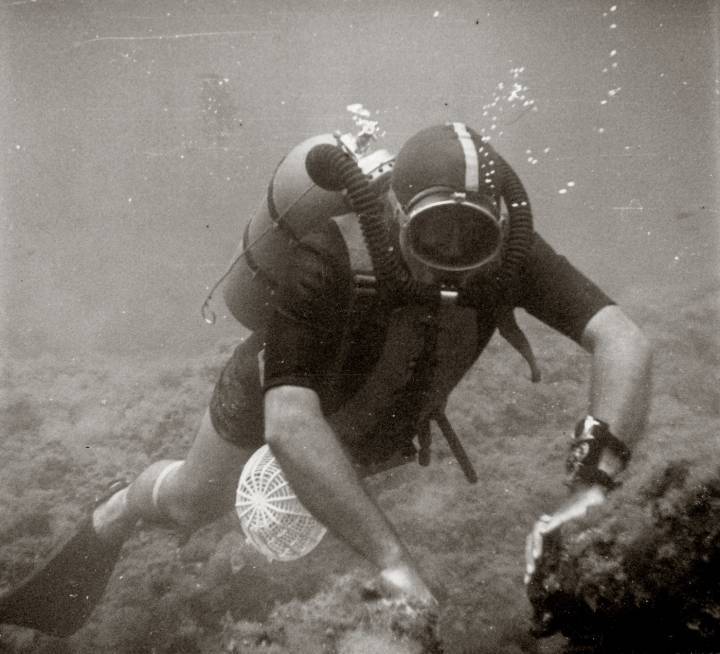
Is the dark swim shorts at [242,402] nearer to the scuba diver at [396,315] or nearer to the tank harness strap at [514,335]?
the scuba diver at [396,315]

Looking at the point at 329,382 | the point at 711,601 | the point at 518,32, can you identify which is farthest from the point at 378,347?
the point at 518,32

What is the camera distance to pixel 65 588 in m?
3.82

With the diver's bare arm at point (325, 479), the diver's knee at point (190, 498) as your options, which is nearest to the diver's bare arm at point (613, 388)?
the diver's bare arm at point (325, 479)

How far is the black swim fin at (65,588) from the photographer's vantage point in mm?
3697

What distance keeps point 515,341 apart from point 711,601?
126cm

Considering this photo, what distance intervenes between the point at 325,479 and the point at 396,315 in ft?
2.57

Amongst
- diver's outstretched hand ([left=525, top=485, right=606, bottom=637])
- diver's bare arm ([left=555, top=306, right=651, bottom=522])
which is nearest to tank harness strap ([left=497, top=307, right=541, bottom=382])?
diver's bare arm ([left=555, top=306, right=651, bottom=522])

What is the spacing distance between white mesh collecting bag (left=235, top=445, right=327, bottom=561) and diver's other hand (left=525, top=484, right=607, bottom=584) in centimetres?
139

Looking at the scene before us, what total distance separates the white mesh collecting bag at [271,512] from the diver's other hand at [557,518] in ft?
4.56

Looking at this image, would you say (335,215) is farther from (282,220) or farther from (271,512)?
(271,512)

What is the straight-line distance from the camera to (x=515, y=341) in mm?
2379

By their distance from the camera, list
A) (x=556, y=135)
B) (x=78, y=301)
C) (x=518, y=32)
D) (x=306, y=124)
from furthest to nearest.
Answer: (x=556, y=135) → (x=306, y=124) → (x=518, y=32) → (x=78, y=301)

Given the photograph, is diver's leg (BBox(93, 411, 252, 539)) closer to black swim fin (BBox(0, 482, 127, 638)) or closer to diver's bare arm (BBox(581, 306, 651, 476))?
black swim fin (BBox(0, 482, 127, 638))

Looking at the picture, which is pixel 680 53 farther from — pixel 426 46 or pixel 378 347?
pixel 378 347
